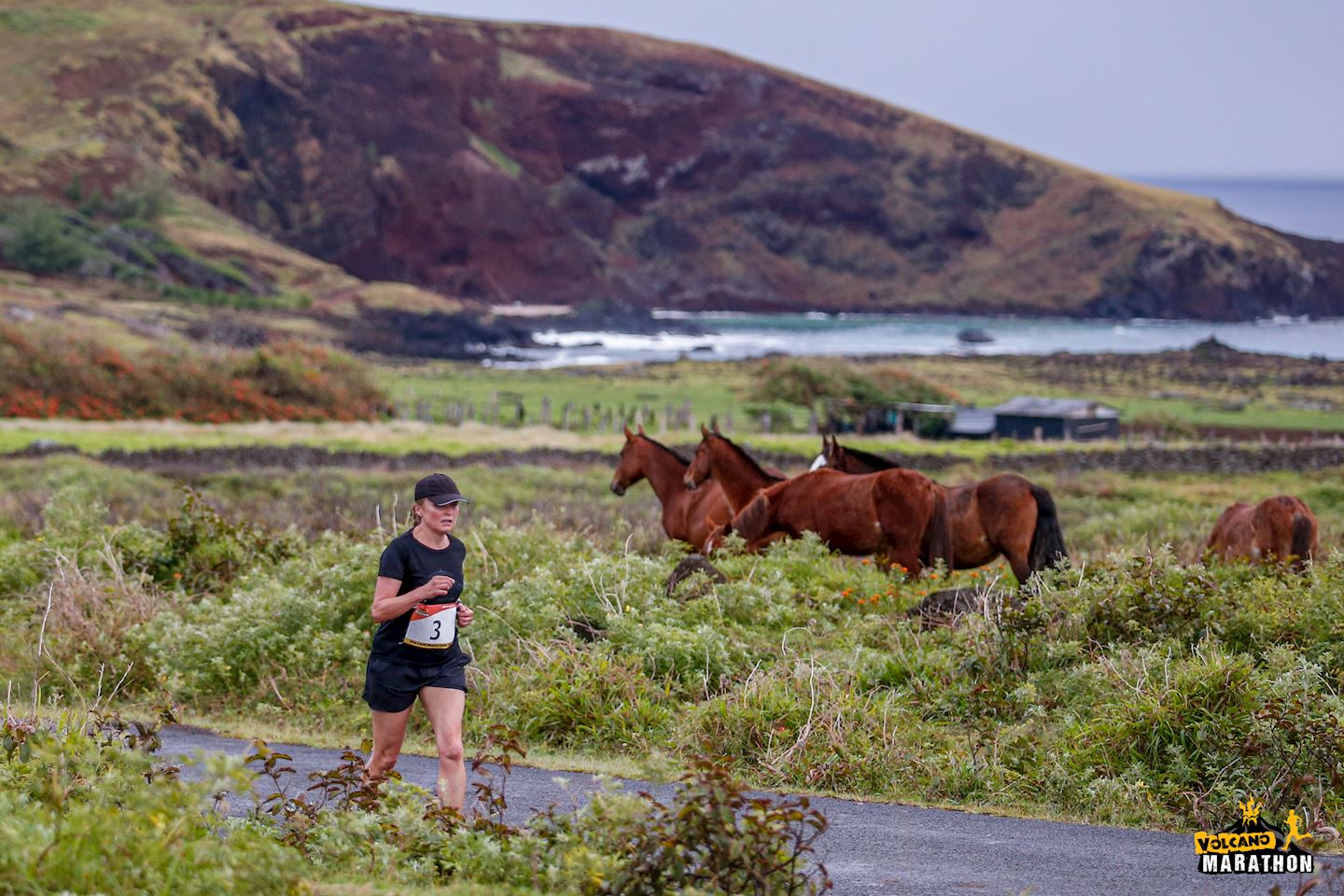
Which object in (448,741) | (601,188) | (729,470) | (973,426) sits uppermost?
(601,188)

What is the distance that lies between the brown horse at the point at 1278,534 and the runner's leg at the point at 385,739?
9.22 m

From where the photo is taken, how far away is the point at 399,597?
721cm

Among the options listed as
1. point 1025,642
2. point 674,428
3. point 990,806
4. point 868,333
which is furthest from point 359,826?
point 868,333

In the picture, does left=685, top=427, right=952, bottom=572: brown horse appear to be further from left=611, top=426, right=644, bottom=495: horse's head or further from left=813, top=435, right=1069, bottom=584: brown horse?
left=611, top=426, right=644, bottom=495: horse's head

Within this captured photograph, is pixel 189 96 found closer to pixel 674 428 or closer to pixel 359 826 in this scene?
pixel 674 428

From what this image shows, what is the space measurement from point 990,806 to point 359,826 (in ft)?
13.5

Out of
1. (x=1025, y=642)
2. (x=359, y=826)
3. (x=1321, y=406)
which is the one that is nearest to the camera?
(x=359, y=826)

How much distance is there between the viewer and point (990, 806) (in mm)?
8758

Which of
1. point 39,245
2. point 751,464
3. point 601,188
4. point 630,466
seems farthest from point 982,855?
point 601,188

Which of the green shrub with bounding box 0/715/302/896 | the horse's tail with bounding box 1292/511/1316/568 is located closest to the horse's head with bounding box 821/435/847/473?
the horse's tail with bounding box 1292/511/1316/568

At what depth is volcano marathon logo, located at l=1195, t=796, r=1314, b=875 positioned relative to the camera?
7188 millimetres

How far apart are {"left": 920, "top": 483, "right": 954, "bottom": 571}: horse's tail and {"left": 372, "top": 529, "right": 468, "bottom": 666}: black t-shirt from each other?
7551mm

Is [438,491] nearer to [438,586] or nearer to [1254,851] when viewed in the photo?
[438,586]

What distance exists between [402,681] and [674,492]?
9.04m
